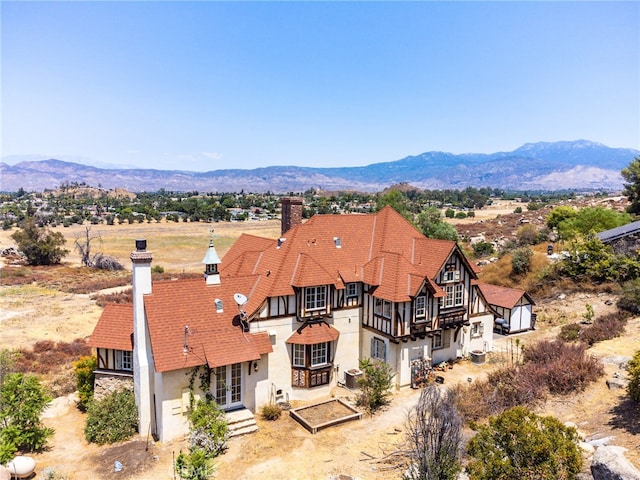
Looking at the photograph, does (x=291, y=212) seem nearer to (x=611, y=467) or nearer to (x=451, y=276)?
(x=451, y=276)

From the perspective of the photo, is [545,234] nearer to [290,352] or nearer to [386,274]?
[386,274]

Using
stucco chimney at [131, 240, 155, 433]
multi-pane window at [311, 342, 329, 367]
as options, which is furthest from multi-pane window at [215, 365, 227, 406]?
multi-pane window at [311, 342, 329, 367]

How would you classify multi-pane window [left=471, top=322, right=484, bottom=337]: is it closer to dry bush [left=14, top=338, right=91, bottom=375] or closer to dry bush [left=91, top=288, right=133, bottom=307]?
dry bush [left=14, top=338, right=91, bottom=375]

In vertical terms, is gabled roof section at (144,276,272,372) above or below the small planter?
above

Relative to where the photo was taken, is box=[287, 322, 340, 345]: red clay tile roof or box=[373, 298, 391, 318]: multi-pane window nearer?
box=[287, 322, 340, 345]: red clay tile roof

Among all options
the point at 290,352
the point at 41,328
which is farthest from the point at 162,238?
the point at 290,352

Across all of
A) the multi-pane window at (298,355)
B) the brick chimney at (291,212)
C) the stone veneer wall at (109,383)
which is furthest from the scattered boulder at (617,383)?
the stone veneer wall at (109,383)

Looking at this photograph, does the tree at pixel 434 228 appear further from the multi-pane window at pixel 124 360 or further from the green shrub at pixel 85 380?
the green shrub at pixel 85 380
